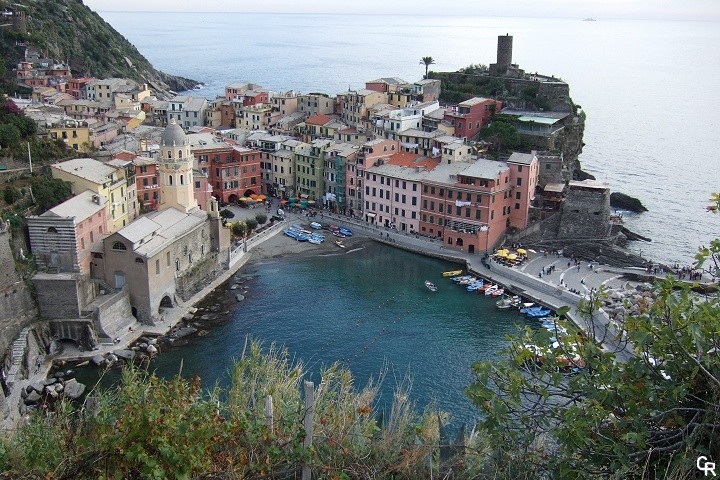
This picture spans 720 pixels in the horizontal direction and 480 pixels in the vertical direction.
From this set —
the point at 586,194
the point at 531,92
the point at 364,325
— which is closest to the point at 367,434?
the point at 364,325

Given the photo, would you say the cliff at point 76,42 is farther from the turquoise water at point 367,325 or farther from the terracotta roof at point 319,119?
the turquoise water at point 367,325

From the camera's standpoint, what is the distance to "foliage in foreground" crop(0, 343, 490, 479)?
23.7 feet

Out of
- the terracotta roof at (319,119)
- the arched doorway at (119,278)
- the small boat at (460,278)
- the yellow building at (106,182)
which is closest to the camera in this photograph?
the arched doorway at (119,278)

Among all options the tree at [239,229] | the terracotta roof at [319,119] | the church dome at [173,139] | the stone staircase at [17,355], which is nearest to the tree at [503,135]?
the terracotta roof at [319,119]

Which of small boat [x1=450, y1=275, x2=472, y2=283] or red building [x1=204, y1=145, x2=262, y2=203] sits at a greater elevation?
red building [x1=204, y1=145, x2=262, y2=203]

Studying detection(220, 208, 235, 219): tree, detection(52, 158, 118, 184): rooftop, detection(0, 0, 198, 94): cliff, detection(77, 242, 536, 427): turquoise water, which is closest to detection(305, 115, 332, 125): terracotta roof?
detection(220, 208, 235, 219): tree

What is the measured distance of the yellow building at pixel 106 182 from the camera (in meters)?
33.1

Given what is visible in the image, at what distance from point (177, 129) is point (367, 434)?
3043 cm

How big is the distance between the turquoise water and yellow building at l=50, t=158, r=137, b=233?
21.4ft

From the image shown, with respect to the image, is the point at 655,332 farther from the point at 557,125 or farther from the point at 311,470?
the point at 557,125

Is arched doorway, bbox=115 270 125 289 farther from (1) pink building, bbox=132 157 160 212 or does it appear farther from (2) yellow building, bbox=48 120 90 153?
(2) yellow building, bbox=48 120 90 153

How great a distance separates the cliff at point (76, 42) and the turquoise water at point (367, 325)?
49.4m

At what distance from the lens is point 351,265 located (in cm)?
3969

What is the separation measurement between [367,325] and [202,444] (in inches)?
972
